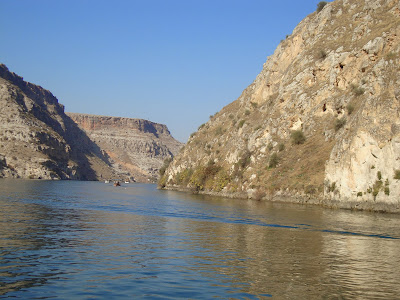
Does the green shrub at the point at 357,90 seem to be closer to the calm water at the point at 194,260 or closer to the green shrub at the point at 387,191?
the green shrub at the point at 387,191

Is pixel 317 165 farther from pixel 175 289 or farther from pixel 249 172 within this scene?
pixel 175 289

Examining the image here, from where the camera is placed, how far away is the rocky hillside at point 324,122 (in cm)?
4250

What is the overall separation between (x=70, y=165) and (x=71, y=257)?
178850 mm

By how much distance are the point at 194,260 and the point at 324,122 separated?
157ft

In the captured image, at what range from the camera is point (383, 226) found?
29.9m

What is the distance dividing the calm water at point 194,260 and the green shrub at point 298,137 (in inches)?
1280

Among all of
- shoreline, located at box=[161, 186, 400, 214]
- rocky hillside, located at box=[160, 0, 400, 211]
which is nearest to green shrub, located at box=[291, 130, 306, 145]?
rocky hillside, located at box=[160, 0, 400, 211]

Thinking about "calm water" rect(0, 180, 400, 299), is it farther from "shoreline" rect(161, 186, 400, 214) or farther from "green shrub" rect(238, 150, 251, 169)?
"green shrub" rect(238, 150, 251, 169)

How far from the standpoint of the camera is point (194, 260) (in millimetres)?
17484

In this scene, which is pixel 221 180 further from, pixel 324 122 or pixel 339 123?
pixel 339 123

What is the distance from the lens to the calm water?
12.9 metres

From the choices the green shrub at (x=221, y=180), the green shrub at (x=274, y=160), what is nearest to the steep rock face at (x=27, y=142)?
the green shrub at (x=221, y=180)

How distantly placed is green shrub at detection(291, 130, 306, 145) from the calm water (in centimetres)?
3252

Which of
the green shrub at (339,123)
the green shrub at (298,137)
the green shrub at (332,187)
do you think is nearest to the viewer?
the green shrub at (332,187)
